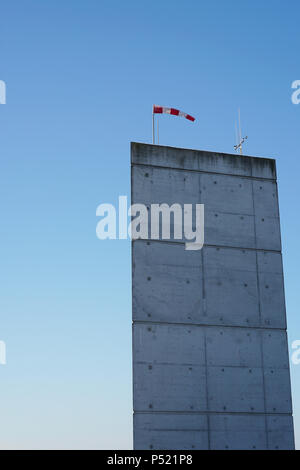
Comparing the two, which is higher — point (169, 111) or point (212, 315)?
point (169, 111)

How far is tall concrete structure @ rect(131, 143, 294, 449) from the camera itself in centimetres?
2938

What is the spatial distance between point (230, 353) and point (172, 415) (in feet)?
11.6

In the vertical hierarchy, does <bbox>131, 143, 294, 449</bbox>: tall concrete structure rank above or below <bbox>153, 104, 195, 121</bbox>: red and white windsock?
below

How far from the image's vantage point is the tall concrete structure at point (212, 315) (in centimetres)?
2938

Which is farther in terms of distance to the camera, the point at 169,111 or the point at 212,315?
the point at 169,111

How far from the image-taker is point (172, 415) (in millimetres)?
29109

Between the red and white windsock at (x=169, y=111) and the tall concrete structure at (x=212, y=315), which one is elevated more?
the red and white windsock at (x=169, y=111)

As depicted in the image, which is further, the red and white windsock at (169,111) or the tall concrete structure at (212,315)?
the red and white windsock at (169,111)

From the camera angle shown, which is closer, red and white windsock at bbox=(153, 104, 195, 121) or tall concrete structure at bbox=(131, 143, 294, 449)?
tall concrete structure at bbox=(131, 143, 294, 449)

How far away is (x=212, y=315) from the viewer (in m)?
30.8

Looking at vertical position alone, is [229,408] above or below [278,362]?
below
